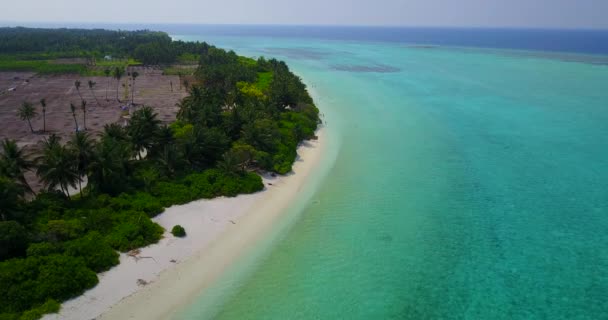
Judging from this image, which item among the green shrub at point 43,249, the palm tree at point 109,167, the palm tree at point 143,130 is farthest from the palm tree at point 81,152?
the green shrub at point 43,249

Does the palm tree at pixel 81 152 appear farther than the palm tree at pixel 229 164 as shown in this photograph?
No

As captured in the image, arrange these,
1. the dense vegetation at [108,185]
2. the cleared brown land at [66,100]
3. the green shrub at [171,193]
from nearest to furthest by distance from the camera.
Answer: the dense vegetation at [108,185] < the green shrub at [171,193] < the cleared brown land at [66,100]

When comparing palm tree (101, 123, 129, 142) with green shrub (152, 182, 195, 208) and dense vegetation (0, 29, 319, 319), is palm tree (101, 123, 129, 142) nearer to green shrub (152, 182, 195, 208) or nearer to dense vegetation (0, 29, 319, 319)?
dense vegetation (0, 29, 319, 319)

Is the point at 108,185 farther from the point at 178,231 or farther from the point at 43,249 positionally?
the point at 43,249

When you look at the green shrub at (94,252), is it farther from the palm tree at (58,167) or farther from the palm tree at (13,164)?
the palm tree at (13,164)

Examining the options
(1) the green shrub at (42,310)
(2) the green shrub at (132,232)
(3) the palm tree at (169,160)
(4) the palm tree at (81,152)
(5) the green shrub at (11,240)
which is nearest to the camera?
(1) the green shrub at (42,310)

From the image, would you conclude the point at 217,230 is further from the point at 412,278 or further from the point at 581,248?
the point at 581,248
